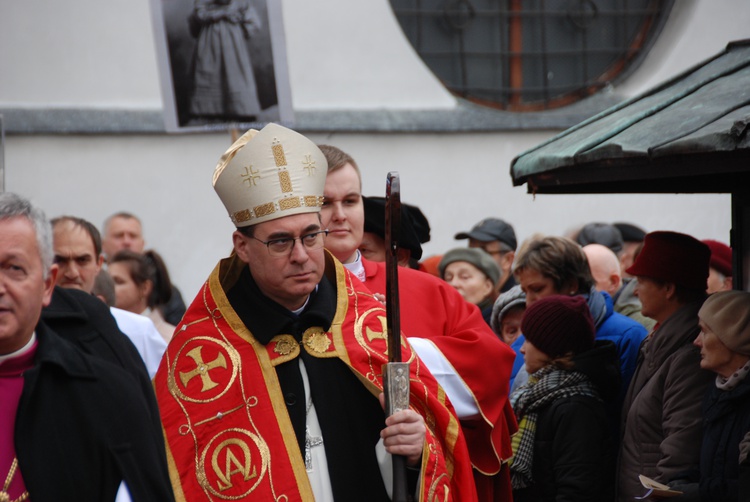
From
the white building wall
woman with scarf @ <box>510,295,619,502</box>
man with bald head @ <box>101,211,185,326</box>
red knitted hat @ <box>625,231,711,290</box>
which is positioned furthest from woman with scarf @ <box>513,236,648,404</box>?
the white building wall

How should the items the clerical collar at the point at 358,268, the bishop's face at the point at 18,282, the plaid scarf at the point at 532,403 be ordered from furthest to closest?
the plaid scarf at the point at 532,403
the clerical collar at the point at 358,268
the bishop's face at the point at 18,282

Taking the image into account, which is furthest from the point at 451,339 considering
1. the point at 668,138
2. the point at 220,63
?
the point at 220,63

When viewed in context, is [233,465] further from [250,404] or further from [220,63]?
[220,63]

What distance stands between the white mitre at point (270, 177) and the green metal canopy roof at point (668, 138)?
2.81 ft

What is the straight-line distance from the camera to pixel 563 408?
4.57m

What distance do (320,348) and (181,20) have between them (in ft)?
11.6

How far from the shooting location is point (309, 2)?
32.5 ft

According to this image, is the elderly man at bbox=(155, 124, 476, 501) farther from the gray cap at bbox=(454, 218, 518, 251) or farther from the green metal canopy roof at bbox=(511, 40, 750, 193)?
the gray cap at bbox=(454, 218, 518, 251)

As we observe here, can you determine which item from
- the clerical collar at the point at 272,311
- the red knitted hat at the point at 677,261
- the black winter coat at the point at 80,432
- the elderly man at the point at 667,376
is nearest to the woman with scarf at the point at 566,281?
the elderly man at the point at 667,376

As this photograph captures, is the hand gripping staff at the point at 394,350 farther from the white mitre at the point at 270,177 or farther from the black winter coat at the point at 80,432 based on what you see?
the black winter coat at the point at 80,432

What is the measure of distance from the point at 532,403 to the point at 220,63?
3066mm

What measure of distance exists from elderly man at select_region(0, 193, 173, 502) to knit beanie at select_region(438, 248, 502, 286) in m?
4.17

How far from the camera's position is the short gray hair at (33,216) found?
8.49 feet

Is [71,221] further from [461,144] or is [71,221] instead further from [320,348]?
[461,144]
